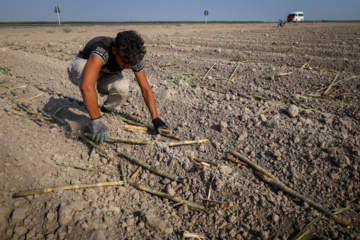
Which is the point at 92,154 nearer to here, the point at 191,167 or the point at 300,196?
the point at 191,167

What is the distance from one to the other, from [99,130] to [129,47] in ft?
3.03

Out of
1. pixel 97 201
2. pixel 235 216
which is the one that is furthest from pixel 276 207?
pixel 97 201

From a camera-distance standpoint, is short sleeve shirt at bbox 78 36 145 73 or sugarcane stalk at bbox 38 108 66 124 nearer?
short sleeve shirt at bbox 78 36 145 73

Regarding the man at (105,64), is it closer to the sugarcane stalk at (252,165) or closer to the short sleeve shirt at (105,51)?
the short sleeve shirt at (105,51)

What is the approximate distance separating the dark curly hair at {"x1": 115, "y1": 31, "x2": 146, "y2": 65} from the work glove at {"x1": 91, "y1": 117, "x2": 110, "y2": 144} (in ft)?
2.31

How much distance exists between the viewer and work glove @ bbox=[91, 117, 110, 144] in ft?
7.51

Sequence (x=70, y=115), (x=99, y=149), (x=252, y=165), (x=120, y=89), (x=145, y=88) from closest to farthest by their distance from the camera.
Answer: (x=252, y=165)
(x=99, y=149)
(x=145, y=88)
(x=120, y=89)
(x=70, y=115)

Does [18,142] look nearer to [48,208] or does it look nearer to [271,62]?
[48,208]

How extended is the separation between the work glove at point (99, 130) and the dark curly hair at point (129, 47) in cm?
70

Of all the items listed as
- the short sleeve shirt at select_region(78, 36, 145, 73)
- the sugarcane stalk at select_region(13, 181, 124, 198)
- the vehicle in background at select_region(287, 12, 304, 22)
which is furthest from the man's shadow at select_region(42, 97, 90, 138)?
the vehicle in background at select_region(287, 12, 304, 22)

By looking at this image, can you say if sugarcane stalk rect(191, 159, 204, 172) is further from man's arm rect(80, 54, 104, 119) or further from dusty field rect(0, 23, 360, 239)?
man's arm rect(80, 54, 104, 119)

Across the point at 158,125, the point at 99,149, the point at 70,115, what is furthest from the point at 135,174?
the point at 70,115

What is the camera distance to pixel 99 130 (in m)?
2.30

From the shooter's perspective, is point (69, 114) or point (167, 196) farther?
point (69, 114)
